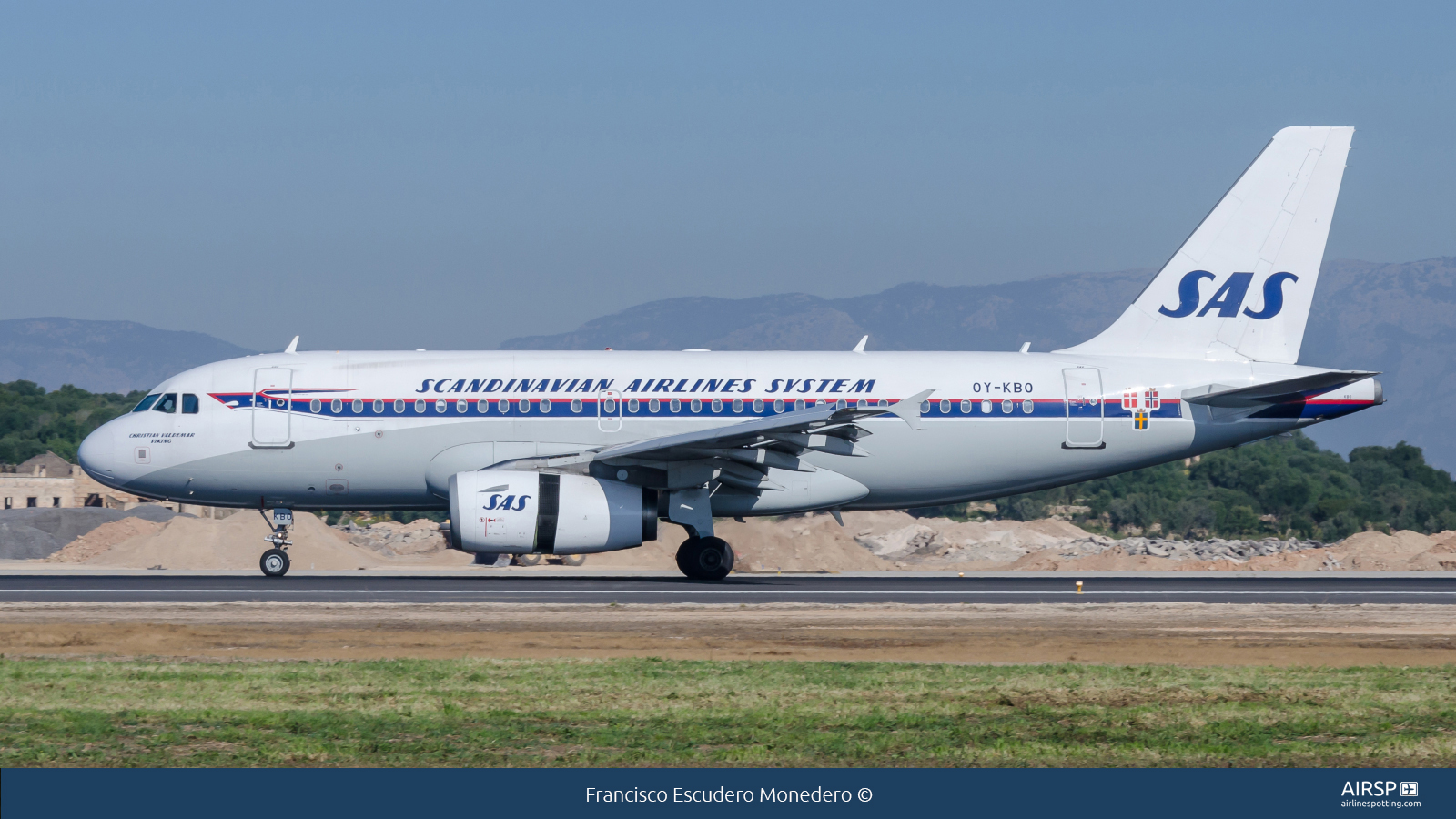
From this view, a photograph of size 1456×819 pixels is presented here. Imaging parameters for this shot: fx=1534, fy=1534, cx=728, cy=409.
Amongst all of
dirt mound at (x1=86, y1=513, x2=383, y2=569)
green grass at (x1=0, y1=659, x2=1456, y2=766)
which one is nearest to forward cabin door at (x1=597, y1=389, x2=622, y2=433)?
green grass at (x1=0, y1=659, x2=1456, y2=766)

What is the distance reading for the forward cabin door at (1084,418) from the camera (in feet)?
92.9

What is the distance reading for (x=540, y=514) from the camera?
2503cm

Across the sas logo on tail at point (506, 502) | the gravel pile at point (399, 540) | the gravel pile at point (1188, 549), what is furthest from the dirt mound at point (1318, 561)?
the gravel pile at point (399, 540)

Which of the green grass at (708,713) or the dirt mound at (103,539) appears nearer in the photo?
the green grass at (708,713)

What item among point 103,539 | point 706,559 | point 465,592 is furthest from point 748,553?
point 103,539

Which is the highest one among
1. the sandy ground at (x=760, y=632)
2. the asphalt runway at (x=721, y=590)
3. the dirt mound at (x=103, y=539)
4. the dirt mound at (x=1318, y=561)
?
the dirt mound at (x=103, y=539)

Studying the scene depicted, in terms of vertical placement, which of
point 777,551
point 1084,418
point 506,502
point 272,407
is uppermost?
point 272,407

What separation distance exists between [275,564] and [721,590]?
8279 millimetres

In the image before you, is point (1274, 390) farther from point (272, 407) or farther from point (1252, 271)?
point (272, 407)

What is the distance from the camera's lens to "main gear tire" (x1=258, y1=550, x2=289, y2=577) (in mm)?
27453

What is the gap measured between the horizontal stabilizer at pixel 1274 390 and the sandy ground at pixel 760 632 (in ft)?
19.8

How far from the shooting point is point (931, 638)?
17797mm

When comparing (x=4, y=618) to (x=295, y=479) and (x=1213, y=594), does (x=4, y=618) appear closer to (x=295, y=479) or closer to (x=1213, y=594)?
(x=295, y=479)

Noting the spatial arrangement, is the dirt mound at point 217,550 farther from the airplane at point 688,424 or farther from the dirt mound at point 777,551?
the airplane at point 688,424
